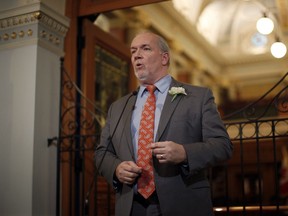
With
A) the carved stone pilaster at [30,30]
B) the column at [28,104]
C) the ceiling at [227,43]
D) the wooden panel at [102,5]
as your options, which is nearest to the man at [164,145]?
the column at [28,104]

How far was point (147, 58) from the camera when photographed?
122 inches

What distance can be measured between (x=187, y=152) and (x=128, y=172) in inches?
14.0

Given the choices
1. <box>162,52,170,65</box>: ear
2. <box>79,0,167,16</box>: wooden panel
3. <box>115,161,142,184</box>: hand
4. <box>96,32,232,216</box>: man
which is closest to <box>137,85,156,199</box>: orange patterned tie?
<box>96,32,232,216</box>: man

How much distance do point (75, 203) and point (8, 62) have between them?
153 centimetres

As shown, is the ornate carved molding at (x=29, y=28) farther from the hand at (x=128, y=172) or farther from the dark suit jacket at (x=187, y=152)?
the hand at (x=128, y=172)

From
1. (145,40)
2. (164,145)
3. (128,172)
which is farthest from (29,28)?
(164,145)

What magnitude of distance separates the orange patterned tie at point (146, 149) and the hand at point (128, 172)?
137 mm

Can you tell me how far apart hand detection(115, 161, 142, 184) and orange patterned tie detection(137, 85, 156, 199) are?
14 centimetres

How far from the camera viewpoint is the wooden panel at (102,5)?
15.5ft

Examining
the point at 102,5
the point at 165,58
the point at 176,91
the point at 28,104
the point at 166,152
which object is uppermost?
the point at 102,5

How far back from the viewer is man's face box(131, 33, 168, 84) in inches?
122

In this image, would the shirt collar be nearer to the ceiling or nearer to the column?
the column

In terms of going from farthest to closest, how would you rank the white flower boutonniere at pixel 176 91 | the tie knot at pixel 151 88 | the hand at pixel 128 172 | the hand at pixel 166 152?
the tie knot at pixel 151 88 < the white flower boutonniere at pixel 176 91 < the hand at pixel 128 172 < the hand at pixel 166 152

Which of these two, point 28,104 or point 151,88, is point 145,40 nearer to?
point 151,88
